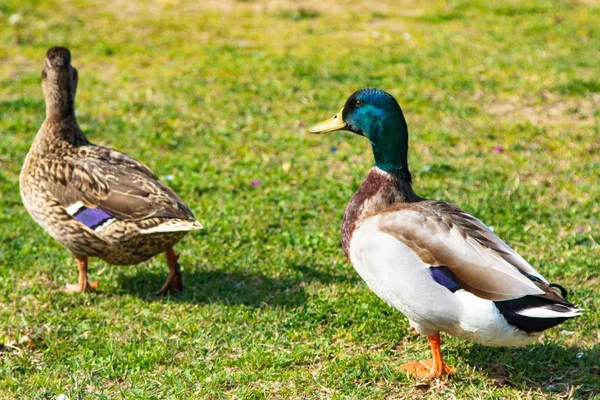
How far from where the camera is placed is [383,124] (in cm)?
447

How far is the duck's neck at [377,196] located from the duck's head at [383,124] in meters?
0.03

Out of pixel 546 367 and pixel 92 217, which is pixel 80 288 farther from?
pixel 546 367

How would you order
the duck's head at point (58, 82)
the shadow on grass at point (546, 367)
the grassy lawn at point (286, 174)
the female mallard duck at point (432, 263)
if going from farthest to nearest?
the duck's head at point (58, 82) → the grassy lawn at point (286, 174) → the shadow on grass at point (546, 367) → the female mallard duck at point (432, 263)

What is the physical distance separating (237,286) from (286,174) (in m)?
1.61

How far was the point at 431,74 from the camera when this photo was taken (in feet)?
28.3

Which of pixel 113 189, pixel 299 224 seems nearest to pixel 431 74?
pixel 299 224

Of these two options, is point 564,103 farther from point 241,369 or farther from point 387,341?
point 241,369

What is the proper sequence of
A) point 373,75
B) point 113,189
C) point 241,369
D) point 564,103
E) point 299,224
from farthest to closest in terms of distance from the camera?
point 373,75, point 564,103, point 299,224, point 113,189, point 241,369

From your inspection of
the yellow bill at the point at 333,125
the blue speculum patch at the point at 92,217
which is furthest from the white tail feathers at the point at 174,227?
the yellow bill at the point at 333,125

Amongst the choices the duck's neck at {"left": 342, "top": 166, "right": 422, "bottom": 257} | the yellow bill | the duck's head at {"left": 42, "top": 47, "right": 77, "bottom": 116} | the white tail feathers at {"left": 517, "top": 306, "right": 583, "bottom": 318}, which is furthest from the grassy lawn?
the yellow bill

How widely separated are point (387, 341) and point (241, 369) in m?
0.82

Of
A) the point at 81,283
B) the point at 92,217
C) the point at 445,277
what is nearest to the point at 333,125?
the point at 445,277

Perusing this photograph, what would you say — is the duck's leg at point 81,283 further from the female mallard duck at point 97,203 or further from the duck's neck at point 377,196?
the duck's neck at point 377,196

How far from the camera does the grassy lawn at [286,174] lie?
4418mm
